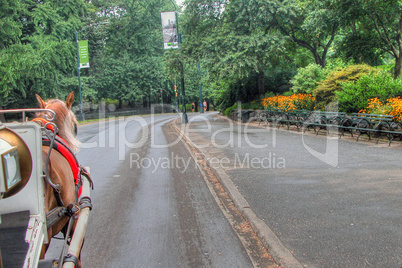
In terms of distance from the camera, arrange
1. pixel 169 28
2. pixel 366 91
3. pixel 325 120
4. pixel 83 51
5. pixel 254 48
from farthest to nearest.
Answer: pixel 83 51 → pixel 169 28 → pixel 254 48 → pixel 325 120 → pixel 366 91

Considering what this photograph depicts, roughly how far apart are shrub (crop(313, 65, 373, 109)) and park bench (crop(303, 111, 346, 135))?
1.19 metres

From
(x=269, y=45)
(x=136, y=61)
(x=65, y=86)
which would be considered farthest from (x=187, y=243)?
(x=136, y=61)

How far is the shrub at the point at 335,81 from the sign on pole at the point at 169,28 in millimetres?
11466

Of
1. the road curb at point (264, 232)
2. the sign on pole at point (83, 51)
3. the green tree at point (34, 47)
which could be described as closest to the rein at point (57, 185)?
the road curb at point (264, 232)

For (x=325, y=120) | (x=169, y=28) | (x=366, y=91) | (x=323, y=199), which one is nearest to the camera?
(x=323, y=199)

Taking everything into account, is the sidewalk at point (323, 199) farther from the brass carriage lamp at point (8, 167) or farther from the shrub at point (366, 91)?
the shrub at point (366, 91)

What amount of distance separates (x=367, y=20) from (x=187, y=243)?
19.9 metres

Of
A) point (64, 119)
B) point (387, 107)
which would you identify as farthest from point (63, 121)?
point (387, 107)

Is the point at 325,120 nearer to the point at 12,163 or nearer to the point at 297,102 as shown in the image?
the point at 297,102

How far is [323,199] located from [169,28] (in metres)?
20.3

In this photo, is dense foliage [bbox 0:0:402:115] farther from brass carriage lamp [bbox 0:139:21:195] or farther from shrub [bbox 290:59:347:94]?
brass carriage lamp [bbox 0:139:21:195]

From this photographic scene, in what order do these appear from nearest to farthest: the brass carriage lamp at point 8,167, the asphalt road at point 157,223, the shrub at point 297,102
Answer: the brass carriage lamp at point 8,167 → the asphalt road at point 157,223 → the shrub at point 297,102

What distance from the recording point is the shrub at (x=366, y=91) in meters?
13.0

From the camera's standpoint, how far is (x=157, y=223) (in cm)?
542
